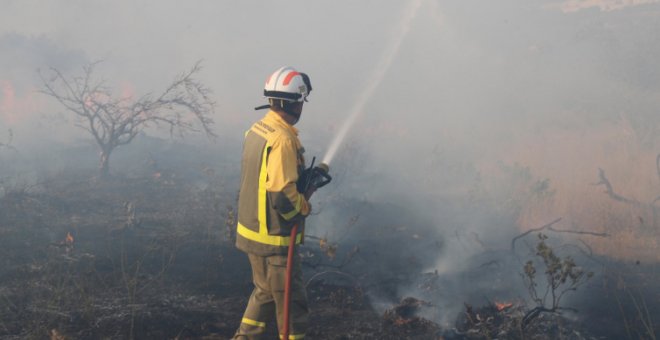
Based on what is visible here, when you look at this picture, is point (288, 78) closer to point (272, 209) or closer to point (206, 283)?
point (272, 209)

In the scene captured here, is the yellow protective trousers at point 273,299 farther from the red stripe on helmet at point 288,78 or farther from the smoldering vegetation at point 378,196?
the red stripe on helmet at point 288,78

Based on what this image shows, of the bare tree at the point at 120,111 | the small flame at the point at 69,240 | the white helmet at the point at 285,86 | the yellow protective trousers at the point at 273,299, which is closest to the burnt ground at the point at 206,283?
the small flame at the point at 69,240

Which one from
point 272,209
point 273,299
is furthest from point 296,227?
point 273,299

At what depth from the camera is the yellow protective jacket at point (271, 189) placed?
3354 millimetres

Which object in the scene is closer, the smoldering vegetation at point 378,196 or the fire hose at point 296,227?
the fire hose at point 296,227

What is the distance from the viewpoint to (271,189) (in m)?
3.38

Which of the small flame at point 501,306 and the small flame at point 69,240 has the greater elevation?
the small flame at point 69,240

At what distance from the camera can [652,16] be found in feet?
89.7

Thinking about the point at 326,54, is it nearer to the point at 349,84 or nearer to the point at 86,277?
the point at 349,84

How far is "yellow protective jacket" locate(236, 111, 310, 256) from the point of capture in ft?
11.0

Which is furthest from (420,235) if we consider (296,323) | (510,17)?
(510,17)

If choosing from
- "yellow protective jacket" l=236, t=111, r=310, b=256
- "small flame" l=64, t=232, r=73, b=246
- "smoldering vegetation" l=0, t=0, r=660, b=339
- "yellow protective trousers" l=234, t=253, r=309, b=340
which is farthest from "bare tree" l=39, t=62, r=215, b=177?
"yellow protective trousers" l=234, t=253, r=309, b=340

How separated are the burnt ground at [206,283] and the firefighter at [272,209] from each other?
1.05m

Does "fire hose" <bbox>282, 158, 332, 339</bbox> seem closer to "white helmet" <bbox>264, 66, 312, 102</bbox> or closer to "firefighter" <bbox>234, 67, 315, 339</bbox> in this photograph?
"firefighter" <bbox>234, 67, 315, 339</bbox>
